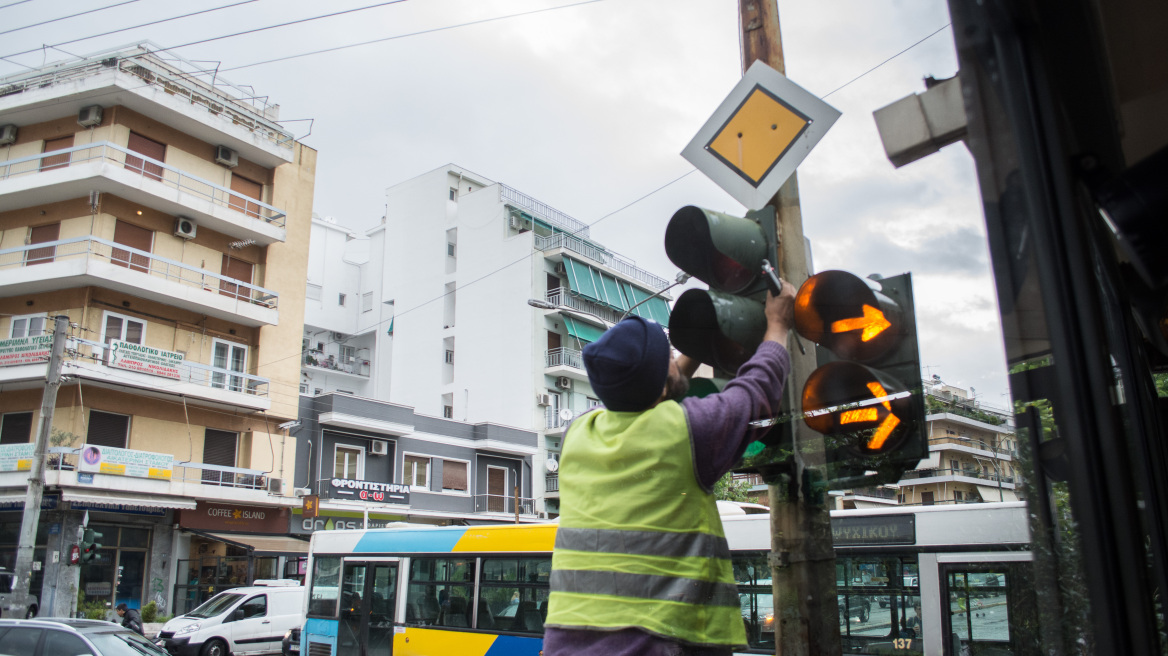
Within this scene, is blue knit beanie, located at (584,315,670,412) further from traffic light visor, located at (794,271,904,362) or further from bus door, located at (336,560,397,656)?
bus door, located at (336,560,397,656)

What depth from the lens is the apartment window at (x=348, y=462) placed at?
27.9m

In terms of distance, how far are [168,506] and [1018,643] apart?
78.9 feet

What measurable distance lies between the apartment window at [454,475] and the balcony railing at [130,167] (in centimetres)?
1149

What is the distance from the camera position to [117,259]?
2238 centimetres

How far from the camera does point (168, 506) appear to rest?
22.2 m

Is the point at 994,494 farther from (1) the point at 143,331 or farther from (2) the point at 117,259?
(1) the point at 143,331

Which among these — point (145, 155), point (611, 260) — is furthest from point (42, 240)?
point (611, 260)

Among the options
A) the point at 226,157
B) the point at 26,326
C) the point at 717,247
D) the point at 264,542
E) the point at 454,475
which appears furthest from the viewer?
the point at 454,475

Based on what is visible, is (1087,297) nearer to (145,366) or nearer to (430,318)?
(145,366)

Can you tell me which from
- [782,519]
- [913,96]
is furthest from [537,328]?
[913,96]

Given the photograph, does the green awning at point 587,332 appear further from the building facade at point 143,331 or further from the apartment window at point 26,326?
the apartment window at point 26,326

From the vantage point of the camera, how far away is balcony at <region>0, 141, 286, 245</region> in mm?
22047

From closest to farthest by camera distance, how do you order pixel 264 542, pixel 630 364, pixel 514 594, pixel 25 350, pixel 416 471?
pixel 630 364, pixel 514 594, pixel 25 350, pixel 264 542, pixel 416 471

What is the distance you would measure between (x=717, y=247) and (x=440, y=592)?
9.32 meters
